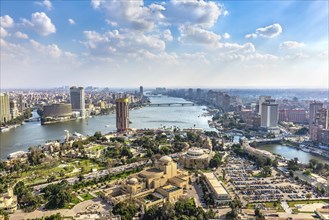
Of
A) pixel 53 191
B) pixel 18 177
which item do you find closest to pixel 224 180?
pixel 53 191

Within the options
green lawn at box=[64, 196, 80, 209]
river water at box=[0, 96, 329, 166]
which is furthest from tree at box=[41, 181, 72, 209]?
river water at box=[0, 96, 329, 166]

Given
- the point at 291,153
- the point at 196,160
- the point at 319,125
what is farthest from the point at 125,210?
the point at 319,125

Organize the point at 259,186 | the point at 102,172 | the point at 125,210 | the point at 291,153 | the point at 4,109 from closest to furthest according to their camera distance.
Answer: the point at 125,210, the point at 259,186, the point at 102,172, the point at 291,153, the point at 4,109

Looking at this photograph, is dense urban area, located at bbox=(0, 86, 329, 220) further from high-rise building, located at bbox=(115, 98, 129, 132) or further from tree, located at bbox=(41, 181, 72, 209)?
high-rise building, located at bbox=(115, 98, 129, 132)

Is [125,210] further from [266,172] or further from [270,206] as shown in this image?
[266,172]

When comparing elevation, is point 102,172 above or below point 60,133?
below

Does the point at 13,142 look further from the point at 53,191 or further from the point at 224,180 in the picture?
the point at 224,180
